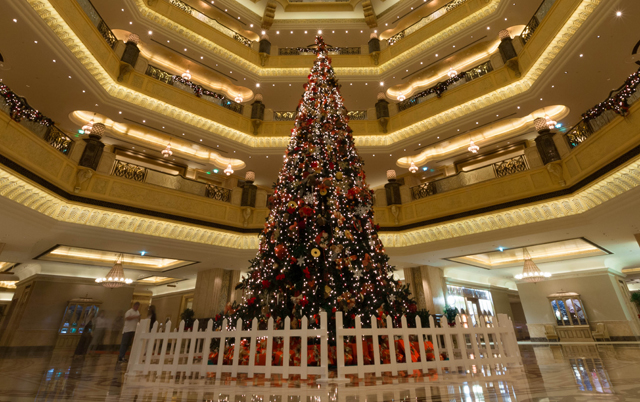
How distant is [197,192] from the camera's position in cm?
1159

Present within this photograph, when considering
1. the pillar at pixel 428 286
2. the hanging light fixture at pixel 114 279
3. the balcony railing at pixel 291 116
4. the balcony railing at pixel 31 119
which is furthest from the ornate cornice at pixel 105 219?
the pillar at pixel 428 286

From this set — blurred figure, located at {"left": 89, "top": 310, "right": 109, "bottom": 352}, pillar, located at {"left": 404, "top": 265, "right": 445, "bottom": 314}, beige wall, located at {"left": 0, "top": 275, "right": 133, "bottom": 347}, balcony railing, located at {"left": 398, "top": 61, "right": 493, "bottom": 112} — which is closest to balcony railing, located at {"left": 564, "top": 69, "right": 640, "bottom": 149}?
balcony railing, located at {"left": 398, "top": 61, "right": 493, "bottom": 112}

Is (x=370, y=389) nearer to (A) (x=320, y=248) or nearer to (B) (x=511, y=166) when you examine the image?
(A) (x=320, y=248)

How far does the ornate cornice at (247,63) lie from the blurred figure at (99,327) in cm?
990

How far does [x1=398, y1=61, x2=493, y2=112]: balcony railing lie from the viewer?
12.6 m

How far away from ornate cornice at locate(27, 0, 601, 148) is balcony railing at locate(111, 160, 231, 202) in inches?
92.1

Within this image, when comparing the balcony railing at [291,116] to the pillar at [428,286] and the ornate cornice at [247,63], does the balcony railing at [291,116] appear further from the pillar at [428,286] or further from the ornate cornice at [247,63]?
the pillar at [428,286]

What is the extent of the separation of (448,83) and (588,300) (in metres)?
11.4

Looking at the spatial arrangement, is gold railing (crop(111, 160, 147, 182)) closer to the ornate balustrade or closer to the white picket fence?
the ornate balustrade

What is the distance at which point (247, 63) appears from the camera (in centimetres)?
1513

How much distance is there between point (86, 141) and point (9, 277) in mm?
8565

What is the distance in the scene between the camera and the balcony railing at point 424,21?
1479 cm

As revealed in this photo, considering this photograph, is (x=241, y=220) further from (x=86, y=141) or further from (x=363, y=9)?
(x=363, y=9)

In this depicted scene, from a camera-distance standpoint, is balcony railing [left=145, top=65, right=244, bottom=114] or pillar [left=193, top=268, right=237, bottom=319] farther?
pillar [left=193, top=268, right=237, bottom=319]
